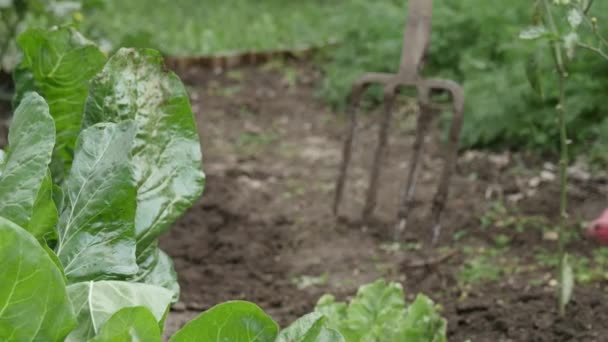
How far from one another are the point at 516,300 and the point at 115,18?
605 cm

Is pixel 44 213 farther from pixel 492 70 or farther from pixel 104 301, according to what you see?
pixel 492 70

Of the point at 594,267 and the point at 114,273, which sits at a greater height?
the point at 114,273

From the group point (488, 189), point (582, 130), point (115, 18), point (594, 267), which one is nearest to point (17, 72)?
point (594, 267)

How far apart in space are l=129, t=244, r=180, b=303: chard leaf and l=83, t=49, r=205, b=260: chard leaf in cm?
3

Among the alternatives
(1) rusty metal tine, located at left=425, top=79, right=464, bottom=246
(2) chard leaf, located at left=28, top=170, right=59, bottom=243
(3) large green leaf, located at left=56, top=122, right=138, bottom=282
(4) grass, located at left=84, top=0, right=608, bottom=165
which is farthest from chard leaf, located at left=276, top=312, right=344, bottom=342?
(1) rusty metal tine, located at left=425, top=79, right=464, bottom=246

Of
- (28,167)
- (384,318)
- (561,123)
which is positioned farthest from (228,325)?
(561,123)

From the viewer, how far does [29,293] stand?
3.75ft

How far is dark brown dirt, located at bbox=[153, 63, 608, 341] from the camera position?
2855mm

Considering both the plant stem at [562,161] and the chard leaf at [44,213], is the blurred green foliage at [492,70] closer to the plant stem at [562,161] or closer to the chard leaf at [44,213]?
A: the plant stem at [562,161]

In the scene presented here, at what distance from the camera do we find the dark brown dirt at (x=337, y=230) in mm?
2855

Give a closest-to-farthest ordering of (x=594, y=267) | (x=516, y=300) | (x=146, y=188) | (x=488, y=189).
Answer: (x=146, y=188)
(x=516, y=300)
(x=594, y=267)
(x=488, y=189)

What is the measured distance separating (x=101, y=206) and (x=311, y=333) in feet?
1.34

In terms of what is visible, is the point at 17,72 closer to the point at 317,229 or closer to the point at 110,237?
the point at 110,237

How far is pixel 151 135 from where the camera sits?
5.65 feet
